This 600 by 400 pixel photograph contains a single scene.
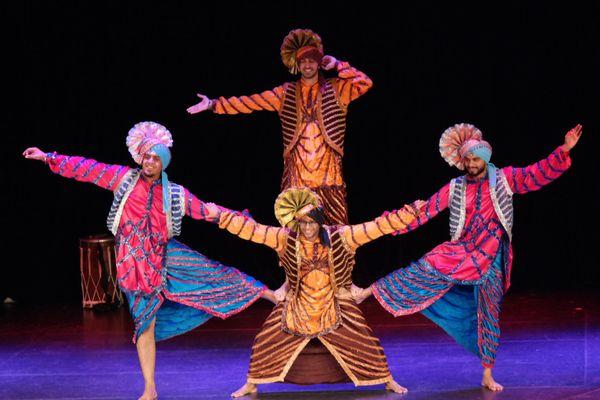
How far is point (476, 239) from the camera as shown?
5.96m

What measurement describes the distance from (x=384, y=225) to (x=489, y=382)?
1010 millimetres

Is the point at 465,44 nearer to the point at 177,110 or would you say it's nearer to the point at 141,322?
the point at 177,110

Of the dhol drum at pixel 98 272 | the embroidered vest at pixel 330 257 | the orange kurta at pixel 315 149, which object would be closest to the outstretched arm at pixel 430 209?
the embroidered vest at pixel 330 257

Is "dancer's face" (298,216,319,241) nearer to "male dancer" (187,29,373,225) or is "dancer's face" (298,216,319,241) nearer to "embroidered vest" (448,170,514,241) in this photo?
"male dancer" (187,29,373,225)

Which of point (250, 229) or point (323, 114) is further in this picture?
point (323, 114)

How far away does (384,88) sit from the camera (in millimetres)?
8555

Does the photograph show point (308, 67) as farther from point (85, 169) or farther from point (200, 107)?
point (85, 169)

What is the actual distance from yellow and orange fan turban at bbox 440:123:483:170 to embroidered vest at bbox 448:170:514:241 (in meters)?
0.12

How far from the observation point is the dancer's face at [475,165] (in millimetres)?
5891

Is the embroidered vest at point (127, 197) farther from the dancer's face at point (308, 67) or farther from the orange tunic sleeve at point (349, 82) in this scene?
the orange tunic sleeve at point (349, 82)

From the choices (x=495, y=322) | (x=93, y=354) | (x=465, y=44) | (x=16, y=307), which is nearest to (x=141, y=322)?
(x=93, y=354)

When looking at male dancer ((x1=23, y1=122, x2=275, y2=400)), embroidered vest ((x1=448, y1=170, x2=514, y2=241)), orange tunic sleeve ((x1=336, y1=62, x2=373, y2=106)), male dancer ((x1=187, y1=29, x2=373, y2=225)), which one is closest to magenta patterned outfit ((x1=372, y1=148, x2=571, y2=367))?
embroidered vest ((x1=448, y1=170, x2=514, y2=241))

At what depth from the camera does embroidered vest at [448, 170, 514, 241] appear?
592 centimetres

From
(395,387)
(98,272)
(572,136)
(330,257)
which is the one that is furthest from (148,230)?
(98,272)
